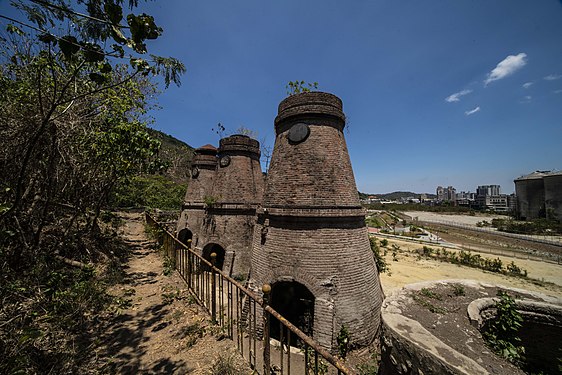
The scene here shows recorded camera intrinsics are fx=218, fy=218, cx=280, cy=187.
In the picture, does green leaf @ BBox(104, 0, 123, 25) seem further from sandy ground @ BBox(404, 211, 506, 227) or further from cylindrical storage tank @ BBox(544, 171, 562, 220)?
sandy ground @ BBox(404, 211, 506, 227)

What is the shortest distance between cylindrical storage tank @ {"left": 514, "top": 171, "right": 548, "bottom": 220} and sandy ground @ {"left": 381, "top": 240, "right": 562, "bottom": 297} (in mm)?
35629

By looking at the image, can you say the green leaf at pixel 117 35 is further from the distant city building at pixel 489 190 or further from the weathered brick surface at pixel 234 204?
the distant city building at pixel 489 190

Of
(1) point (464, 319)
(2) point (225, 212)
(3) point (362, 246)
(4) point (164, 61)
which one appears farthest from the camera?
(2) point (225, 212)

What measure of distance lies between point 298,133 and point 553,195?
61.3m

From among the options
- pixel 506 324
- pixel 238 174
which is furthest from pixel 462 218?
pixel 238 174

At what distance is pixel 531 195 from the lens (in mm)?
46938

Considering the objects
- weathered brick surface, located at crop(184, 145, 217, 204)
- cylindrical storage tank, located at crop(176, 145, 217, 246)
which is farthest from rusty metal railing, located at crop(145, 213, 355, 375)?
weathered brick surface, located at crop(184, 145, 217, 204)

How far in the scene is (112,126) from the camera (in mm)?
7355

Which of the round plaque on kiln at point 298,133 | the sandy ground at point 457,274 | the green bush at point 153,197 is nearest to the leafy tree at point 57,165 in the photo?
the round plaque on kiln at point 298,133

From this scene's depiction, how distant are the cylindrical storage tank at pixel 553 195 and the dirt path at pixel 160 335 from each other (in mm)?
62567

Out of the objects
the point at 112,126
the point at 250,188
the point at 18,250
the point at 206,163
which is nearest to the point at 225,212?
the point at 250,188

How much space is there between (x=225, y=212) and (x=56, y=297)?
24.1 feet

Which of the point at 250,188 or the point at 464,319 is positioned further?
the point at 250,188

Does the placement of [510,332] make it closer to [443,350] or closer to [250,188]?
[443,350]
